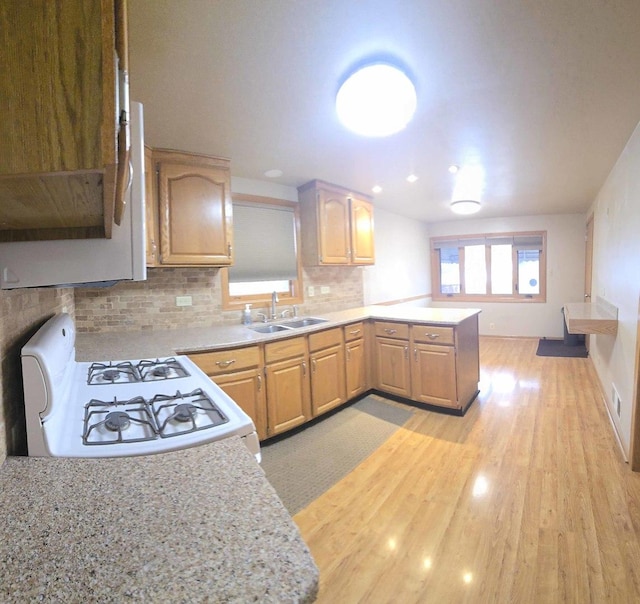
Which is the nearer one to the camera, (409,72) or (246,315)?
(409,72)

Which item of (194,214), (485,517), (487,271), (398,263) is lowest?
(485,517)

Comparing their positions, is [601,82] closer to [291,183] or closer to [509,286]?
[291,183]

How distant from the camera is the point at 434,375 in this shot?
295 centimetres

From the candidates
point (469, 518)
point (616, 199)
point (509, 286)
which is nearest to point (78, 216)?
point (469, 518)

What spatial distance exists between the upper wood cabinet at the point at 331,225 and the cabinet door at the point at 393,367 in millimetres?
1004

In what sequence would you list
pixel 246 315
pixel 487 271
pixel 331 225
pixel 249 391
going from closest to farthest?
pixel 249 391 < pixel 246 315 < pixel 331 225 < pixel 487 271

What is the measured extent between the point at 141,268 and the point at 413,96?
1.66m

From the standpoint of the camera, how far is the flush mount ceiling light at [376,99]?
161cm

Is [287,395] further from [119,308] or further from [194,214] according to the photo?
[194,214]

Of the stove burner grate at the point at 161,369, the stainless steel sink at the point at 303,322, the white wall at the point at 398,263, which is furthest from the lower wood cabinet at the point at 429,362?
the stove burner grate at the point at 161,369

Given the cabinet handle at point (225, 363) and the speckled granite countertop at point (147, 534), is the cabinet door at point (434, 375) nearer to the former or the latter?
the cabinet handle at point (225, 363)

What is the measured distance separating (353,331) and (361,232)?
123 cm

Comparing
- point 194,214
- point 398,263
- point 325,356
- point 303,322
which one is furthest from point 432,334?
point 398,263

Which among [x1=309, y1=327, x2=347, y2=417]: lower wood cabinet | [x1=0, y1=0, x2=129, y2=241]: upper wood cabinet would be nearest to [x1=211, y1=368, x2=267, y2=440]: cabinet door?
[x1=309, y1=327, x2=347, y2=417]: lower wood cabinet
